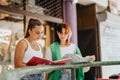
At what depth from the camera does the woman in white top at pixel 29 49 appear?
2.05m

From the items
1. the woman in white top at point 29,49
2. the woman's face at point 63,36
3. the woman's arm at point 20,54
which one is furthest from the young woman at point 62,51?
the woman's arm at point 20,54

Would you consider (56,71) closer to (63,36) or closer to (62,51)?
(62,51)

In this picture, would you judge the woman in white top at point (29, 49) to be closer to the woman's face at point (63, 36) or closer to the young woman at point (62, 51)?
the young woman at point (62, 51)

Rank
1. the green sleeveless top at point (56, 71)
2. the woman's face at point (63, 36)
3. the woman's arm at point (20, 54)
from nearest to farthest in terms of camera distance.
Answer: the woman's arm at point (20, 54) < the green sleeveless top at point (56, 71) < the woman's face at point (63, 36)

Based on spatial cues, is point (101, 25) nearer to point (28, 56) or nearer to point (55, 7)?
point (55, 7)

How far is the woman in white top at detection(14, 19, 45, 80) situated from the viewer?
2.05m

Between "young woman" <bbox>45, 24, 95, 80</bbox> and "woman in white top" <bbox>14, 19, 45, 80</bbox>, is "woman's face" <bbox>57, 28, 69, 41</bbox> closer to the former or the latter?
"young woman" <bbox>45, 24, 95, 80</bbox>

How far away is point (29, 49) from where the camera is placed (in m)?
2.11

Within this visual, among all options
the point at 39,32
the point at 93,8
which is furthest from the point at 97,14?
the point at 39,32

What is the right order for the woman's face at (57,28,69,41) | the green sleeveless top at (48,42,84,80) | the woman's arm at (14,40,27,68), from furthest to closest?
the woman's face at (57,28,69,41) → the green sleeveless top at (48,42,84,80) → the woman's arm at (14,40,27,68)

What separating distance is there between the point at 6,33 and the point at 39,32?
1719 mm

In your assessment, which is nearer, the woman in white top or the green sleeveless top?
the woman in white top

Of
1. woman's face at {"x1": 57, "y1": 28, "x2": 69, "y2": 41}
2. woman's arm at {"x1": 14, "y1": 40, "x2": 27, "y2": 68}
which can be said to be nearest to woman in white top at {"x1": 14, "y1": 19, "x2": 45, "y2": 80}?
woman's arm at {"x1": 14, "y1": 40, "x2": 27, "y2": 68}

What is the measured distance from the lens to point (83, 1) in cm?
563
